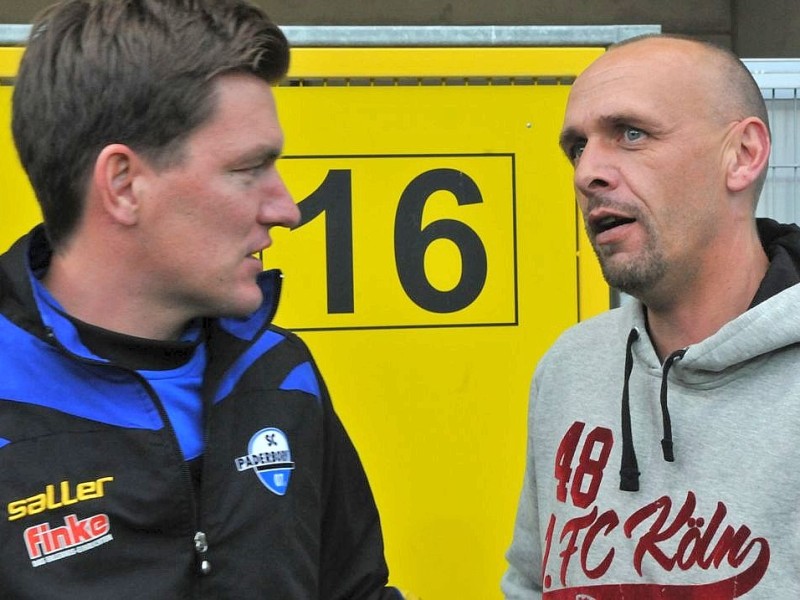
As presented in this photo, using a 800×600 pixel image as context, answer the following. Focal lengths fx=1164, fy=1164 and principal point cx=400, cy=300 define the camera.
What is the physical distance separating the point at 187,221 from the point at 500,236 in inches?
31.6

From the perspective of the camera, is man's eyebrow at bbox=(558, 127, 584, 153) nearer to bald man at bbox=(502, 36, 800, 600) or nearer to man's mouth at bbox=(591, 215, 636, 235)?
bald man at bbox=(502, 36, 800, 600)

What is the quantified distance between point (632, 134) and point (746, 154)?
17 cm

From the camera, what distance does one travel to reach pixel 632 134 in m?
1.73

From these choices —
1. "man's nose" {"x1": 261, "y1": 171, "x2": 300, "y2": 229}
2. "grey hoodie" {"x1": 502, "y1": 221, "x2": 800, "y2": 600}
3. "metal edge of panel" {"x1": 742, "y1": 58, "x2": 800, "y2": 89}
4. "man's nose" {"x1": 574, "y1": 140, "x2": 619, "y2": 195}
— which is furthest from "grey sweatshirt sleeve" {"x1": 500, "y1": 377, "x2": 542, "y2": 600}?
"metal edge of panel" {"x1": 742, "y1": 58, "x2": 800, "y2": 89}

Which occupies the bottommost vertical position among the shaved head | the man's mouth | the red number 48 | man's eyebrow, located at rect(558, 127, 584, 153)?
the red number 48

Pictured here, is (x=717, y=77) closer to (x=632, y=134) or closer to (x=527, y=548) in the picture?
(x=632, y=134)

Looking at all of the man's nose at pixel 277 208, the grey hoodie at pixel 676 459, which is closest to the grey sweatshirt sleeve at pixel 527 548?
the grey hoodie at pixel 676 459

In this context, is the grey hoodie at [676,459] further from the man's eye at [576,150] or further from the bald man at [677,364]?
the man's eye at [576,150]

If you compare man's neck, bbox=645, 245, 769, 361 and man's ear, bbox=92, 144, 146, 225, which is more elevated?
man's ear, bbox=92, 144, 146, 225

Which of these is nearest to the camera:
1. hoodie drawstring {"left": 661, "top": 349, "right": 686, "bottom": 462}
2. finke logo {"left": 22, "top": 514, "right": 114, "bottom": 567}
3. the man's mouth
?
finke logo {"left": 22, "top": 514, "right": 114, "bottom": 567}

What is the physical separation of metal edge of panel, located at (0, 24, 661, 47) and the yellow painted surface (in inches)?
0.8

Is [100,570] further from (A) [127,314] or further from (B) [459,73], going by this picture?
(B) [459,73]

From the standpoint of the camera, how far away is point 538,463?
6.15 ft

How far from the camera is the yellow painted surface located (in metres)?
2.13
